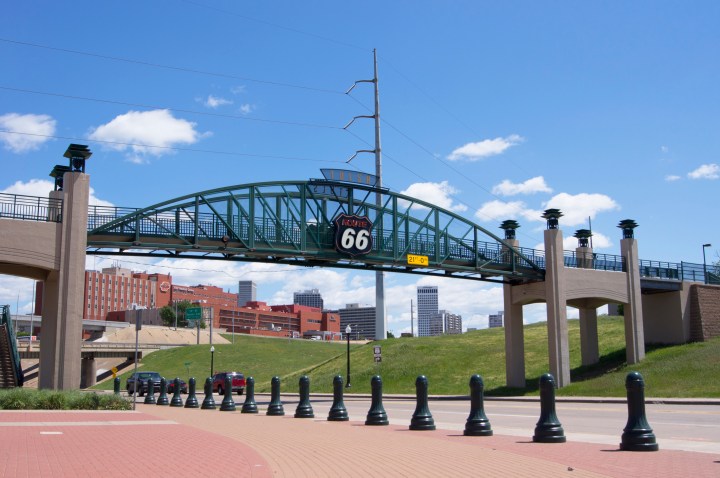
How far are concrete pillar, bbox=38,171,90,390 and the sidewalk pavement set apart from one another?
10.5 metres

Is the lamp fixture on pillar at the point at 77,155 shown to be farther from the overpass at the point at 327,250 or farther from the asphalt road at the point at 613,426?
the asphalt road at the point at 613,426

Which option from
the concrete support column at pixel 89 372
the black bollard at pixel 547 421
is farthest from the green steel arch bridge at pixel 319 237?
the concrete support column at pixel 89 372

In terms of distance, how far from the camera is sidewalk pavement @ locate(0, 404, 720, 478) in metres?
8.75

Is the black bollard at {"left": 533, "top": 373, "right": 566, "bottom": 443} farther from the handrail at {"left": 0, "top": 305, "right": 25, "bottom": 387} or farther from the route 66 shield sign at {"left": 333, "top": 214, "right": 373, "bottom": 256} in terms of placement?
the handrail at {"left": 0, "top": 305, "right": 25, "bottom": 387}

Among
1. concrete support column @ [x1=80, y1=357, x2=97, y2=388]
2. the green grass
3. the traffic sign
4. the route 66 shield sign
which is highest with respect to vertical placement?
the route 66 shield sign

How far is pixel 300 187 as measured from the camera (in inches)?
1390

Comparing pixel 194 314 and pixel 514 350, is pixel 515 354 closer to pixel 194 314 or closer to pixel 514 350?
pixel 514 350

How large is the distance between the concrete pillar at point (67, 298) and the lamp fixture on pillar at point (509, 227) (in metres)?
24.0

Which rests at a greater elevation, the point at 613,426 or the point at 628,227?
the point at 628,227

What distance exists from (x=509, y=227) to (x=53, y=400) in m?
27.7

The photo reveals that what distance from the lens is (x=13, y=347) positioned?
32.6m

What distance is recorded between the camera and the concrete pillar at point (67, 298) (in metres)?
25.8

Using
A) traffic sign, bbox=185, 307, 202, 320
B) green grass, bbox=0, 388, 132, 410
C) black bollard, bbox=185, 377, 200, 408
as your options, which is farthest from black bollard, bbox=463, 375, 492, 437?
traffic sign, bbox=185, 307, 202, 320

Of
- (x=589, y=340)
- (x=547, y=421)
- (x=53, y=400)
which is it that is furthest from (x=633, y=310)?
(x=53, y=400)
